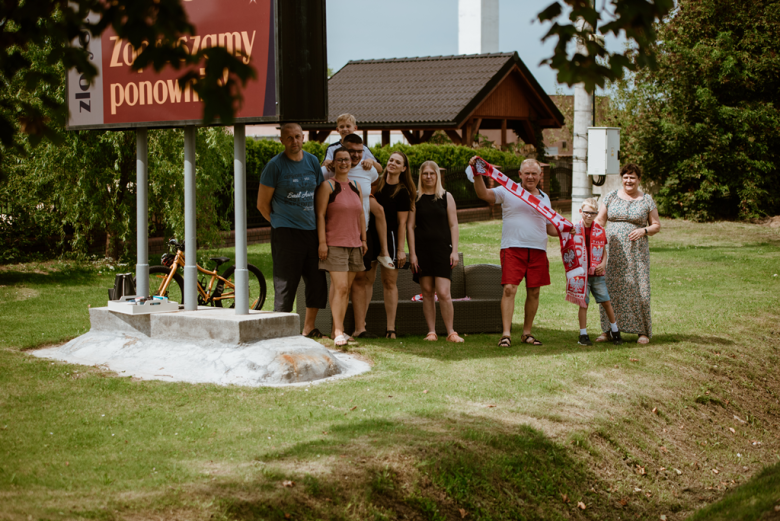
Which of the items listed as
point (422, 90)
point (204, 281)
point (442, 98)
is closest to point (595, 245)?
point (204, 281)

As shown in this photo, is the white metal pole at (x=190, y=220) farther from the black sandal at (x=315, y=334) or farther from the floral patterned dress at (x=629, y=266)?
the floral patterned dress at (x=629, y=266)

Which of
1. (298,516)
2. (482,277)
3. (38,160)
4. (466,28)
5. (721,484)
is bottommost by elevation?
(721,484)

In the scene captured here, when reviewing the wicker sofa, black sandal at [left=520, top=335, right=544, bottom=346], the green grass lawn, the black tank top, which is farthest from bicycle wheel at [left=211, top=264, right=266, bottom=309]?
black sandal at [left=520, top=335, right=544, bottom=346]

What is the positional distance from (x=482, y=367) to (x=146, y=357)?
2.93 metres

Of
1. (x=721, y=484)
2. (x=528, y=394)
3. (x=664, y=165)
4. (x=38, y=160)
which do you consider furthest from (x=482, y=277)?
(x=664, y=165)

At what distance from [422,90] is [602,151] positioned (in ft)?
61.2

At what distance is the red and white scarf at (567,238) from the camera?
827 cm

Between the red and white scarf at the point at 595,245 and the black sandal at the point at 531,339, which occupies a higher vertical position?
the red and white scarf at the point at 595,245

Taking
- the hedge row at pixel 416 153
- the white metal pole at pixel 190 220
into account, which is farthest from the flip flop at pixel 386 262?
the hedge row at pixel 416 153

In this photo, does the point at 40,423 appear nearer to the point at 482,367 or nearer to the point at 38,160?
the point at 482,367

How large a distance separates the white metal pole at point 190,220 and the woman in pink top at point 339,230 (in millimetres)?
1149

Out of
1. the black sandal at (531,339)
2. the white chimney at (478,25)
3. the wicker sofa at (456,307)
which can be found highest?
the white chimney at (478,25)

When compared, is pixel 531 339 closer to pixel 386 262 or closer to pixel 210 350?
pixel 386 262

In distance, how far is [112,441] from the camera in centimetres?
526
